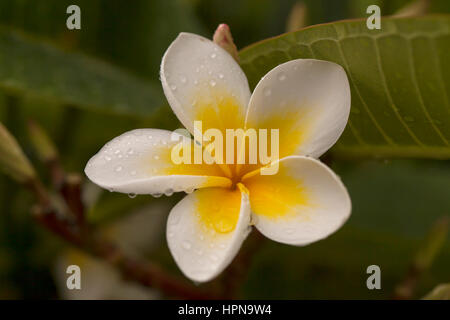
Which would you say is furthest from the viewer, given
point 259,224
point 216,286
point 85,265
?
point 85,265

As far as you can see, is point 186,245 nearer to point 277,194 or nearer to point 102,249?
point 277,194

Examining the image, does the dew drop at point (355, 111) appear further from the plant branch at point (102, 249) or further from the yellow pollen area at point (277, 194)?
the plant branch at point (102, 249)

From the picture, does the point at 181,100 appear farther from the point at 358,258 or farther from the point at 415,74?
the point at 358,258

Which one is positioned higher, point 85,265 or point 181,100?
point 181,100

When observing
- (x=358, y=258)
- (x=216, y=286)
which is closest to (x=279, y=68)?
(x=216, y=286)

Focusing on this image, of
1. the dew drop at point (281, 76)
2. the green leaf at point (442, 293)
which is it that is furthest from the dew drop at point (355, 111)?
the green leaf at point (442, 293)

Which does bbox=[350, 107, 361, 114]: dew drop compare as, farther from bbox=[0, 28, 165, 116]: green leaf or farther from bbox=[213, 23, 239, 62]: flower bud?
bbox=[0, 28, 165, 116]: green leaf
